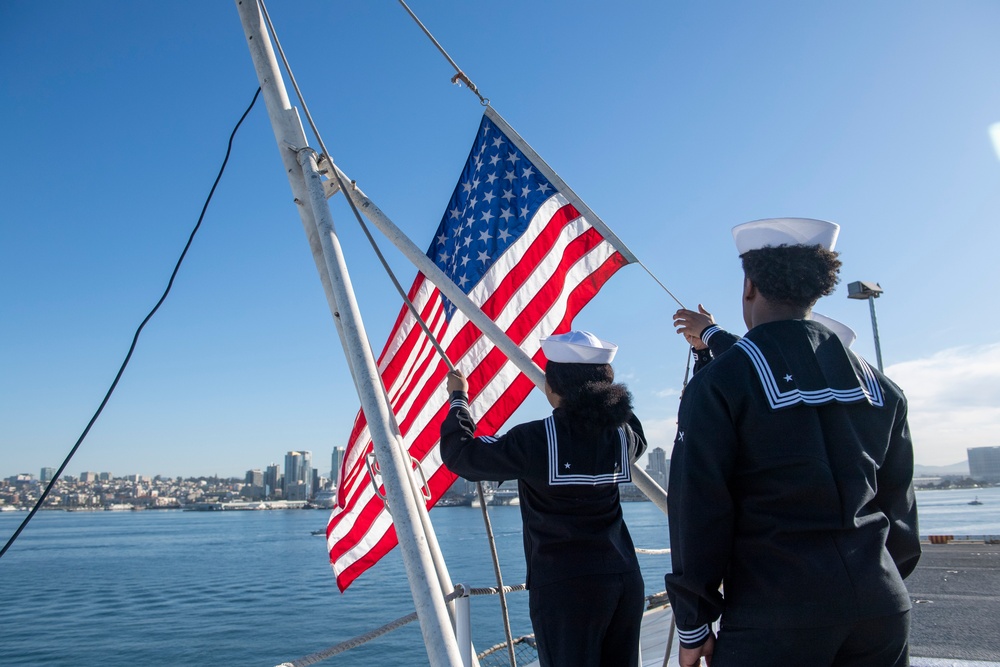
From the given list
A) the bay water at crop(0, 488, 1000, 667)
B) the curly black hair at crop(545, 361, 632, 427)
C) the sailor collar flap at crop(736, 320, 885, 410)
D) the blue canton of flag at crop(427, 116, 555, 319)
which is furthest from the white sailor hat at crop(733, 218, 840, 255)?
the bay water at crop(0, 488, 1000, 667)

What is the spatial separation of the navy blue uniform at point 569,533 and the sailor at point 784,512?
846 mm

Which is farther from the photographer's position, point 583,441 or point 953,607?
point 953,607

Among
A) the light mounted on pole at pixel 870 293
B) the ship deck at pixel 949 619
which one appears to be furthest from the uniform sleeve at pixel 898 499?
the light mounted on pole at pixel 870 293

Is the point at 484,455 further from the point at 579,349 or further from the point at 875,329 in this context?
the point at 875,329

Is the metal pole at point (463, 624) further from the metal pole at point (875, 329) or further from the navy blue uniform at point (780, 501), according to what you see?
the metal pole at point (875, 329)

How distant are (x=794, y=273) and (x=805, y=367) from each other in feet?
0.97

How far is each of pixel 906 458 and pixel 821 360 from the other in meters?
0.42

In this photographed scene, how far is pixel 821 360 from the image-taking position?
1.69 metres

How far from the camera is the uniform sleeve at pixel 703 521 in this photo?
5.14ft

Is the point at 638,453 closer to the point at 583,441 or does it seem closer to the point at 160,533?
the point at 583,441

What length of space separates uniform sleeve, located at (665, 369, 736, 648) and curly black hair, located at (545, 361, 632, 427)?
1.03 meters

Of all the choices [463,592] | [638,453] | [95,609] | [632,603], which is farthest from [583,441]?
[95,609]

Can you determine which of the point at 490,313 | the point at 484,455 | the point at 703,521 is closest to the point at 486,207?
the point at 490,313

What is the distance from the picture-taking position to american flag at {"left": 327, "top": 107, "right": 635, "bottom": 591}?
4.16 m
